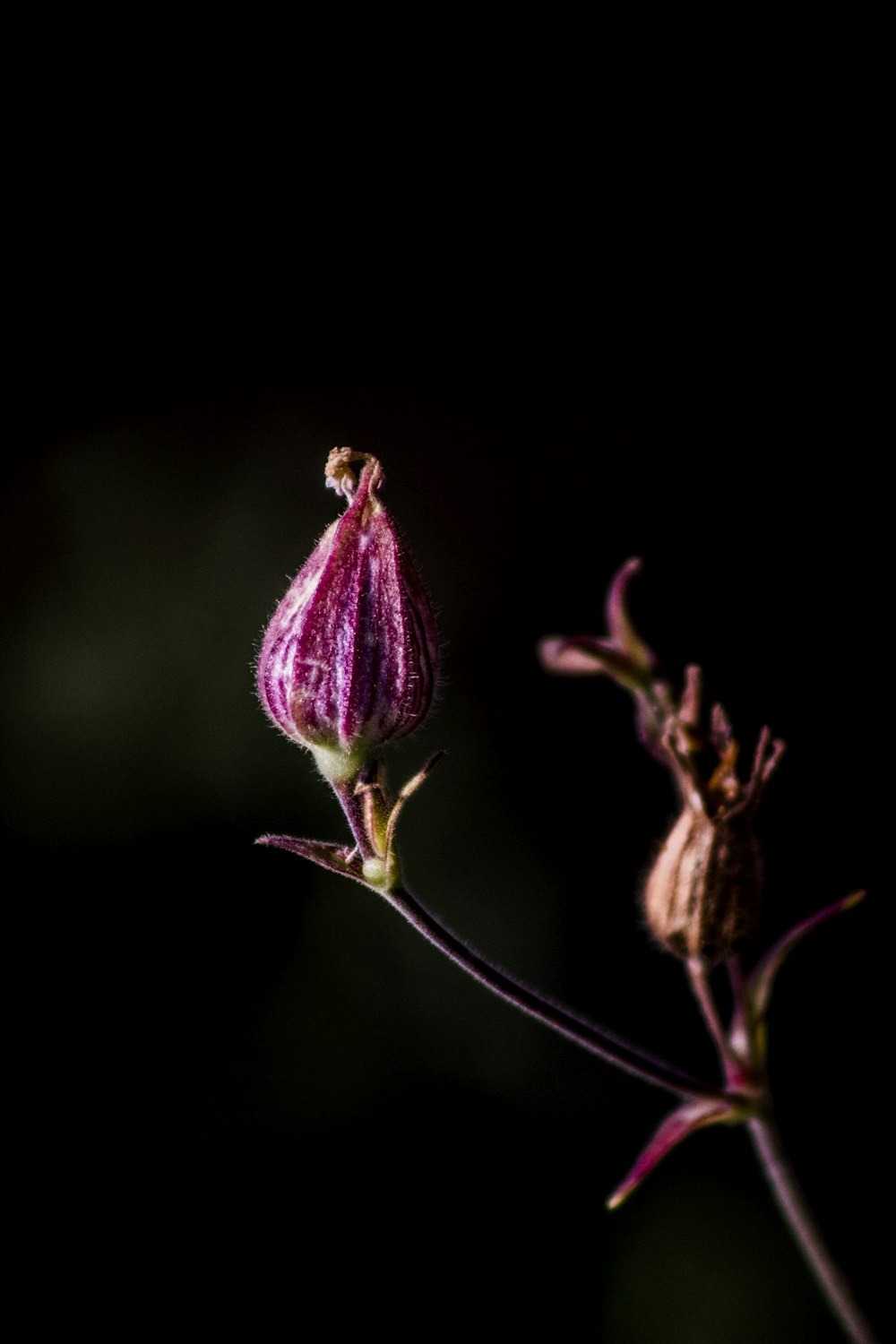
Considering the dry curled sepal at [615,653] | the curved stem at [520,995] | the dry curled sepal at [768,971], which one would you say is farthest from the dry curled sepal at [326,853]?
the dry curled sepal at [768,971]

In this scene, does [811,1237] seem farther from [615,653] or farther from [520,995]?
[615,653]

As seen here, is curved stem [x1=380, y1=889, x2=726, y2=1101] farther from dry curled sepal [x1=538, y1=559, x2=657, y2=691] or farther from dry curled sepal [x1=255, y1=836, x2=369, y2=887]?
dry curled sepal [x1=538, y1=559, x2=657, y2=691]

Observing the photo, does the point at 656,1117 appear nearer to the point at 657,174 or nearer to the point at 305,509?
the point at 305,509

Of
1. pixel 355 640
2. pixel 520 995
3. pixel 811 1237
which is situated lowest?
pixel 811 1237

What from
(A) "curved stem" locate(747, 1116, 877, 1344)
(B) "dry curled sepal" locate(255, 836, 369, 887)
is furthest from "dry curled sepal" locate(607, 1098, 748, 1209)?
(B) "dry curled sepal" locate(255, 836, 369, 887)

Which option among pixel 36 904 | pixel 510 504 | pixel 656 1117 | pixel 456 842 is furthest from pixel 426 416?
pixel 656 1117

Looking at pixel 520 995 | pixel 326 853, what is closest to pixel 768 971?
pixel 520 995
